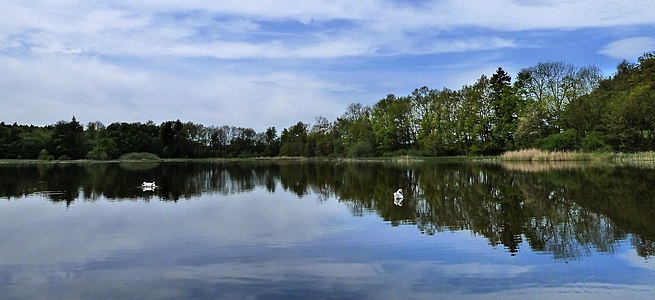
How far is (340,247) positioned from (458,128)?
55.4 meters

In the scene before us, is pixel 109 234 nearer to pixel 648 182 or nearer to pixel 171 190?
pixel 171 190

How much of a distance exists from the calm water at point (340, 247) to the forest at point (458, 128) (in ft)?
101

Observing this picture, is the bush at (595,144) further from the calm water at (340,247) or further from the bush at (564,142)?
the calm water at (340,247)

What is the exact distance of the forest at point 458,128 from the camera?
155 feet

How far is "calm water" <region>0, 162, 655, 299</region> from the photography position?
7.47 metres

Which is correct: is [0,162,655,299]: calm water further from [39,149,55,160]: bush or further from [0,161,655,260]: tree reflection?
[39,149,55,160]: bush

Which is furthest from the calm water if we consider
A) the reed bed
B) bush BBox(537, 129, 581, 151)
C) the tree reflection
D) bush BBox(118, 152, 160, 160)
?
bush BBox(118, 152, 160, 160)

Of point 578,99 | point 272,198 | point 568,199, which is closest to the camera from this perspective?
point 568,199

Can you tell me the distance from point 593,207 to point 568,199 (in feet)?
7.03

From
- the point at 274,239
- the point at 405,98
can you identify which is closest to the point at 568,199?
the point at 274,239

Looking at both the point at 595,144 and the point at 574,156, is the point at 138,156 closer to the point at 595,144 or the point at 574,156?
the point at 574,156

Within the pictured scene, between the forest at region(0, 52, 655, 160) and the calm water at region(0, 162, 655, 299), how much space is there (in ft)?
101

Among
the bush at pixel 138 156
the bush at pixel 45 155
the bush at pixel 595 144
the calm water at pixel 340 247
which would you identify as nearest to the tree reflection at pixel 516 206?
the calm water at pixel 340 247

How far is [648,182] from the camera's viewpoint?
69.7ft
